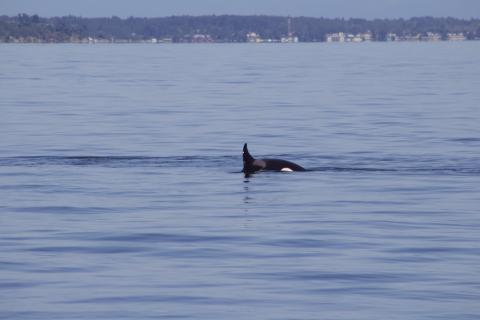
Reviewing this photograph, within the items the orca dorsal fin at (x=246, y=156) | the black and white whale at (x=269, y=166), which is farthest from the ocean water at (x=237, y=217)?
the orca dorsal fin at (x=246, y=156)

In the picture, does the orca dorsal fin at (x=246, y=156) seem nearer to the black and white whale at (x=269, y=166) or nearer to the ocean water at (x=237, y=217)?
the black and white whale at (x=269, y=166)

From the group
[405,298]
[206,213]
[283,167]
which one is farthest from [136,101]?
[405,298]

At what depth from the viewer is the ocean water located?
44.2 ft

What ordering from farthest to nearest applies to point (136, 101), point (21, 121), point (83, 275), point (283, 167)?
1. point (136, 101)
2. point (21, 121)
3. point (283, 167)
4. point (83, 275)

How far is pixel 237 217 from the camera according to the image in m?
19.4

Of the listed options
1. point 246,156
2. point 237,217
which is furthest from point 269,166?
point 237,217

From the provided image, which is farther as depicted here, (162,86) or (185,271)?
(162,86)

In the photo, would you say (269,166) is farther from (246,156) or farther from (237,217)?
(237,217)

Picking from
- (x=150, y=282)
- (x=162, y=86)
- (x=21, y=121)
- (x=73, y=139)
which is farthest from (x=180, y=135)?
(x=162, y=86)

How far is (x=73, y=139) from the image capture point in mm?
34438

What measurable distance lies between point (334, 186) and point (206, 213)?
14.2ft

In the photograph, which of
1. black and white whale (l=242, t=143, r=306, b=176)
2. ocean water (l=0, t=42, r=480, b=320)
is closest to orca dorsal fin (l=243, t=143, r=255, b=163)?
black and white whale (l=242, t=143, r=306, b=176)

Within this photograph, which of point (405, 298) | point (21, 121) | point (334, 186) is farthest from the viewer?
point (21, 121)

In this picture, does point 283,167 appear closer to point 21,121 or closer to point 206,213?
point 206,213
